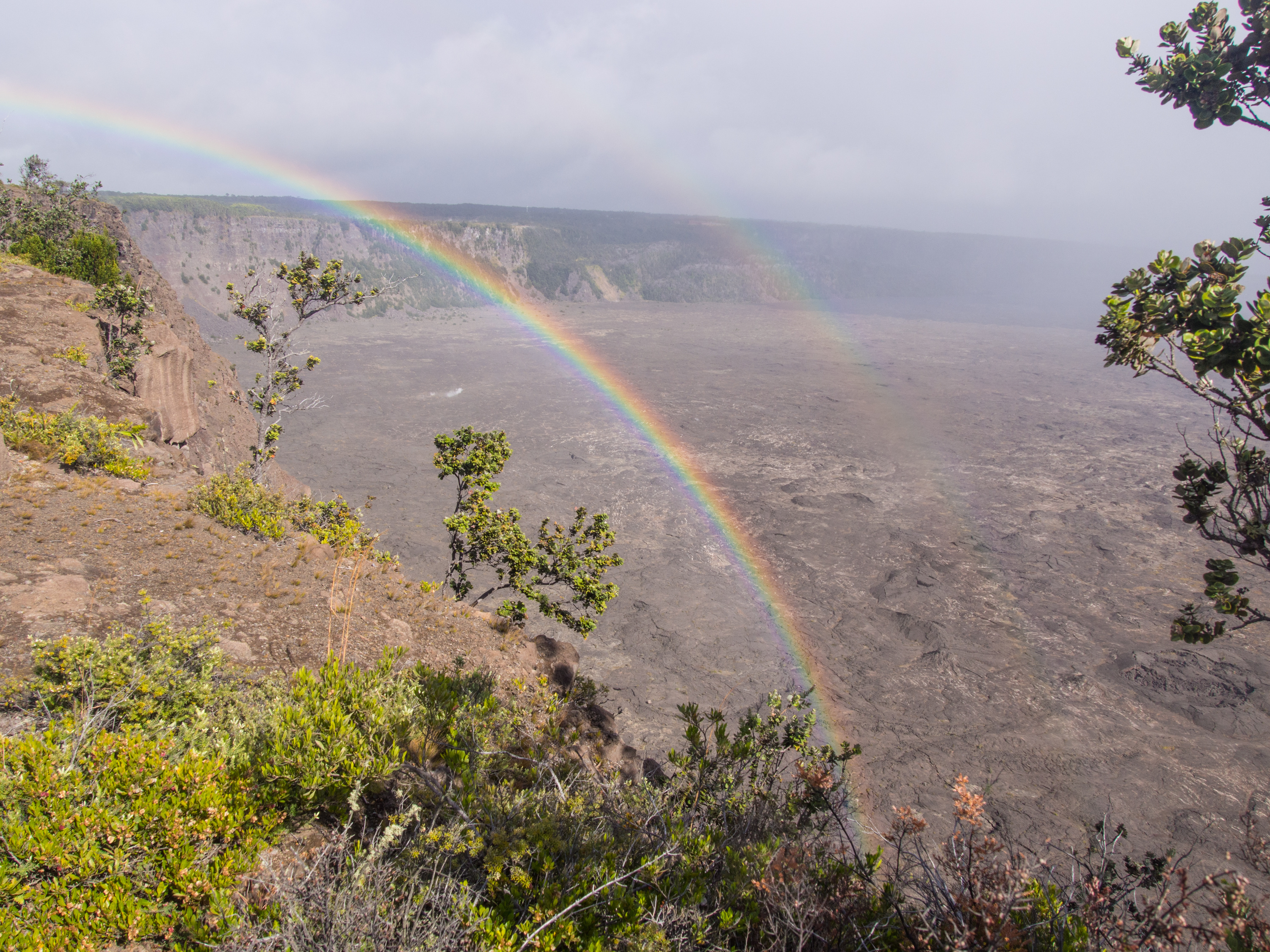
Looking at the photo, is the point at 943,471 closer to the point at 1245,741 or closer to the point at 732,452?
the point at 732,452

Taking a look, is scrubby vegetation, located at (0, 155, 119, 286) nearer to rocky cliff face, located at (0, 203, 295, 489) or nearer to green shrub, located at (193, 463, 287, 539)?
rocky cliff face, located at (0, 203, 295, 489)

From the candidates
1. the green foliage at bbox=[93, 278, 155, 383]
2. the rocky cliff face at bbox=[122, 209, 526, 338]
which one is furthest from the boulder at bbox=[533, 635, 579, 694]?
the rocky cliff face at bbox=[122, 209, 526, 338]

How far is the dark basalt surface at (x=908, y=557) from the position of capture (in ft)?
40.5

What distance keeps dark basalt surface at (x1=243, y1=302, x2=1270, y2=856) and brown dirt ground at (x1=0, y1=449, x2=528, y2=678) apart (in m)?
5.42

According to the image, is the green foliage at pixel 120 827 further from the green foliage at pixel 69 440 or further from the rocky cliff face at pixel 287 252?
the rocky cliff face at pixel 287 252

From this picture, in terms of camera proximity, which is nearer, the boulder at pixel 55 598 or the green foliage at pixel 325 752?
the green foliage at pixel 325 752

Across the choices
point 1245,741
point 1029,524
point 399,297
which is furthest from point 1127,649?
point 399,297

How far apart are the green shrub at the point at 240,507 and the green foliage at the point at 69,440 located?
1.25m

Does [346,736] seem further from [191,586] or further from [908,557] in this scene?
[908,557]

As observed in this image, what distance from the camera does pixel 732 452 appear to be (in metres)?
33.3

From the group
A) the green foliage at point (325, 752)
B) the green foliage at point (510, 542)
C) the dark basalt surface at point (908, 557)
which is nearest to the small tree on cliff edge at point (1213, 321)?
the green foliage at point (325, 752)

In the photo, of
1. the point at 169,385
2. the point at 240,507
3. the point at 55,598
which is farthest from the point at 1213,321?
the point at 169,385

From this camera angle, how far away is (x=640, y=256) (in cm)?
12019

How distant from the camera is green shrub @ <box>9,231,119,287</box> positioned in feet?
58.4
